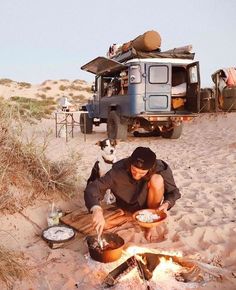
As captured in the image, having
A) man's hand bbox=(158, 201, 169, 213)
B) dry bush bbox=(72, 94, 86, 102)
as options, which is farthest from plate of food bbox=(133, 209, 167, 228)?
dry bush bbox=(72, 94, 86, 102)

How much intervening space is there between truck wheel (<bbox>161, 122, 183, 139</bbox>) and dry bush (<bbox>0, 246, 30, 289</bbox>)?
340 inches

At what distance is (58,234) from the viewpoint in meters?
3.58

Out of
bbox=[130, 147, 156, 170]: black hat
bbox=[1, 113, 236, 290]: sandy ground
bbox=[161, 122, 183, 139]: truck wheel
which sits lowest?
bbox=[1, 113, 236, 290]: sandy ground

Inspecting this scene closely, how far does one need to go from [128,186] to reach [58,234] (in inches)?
33.3

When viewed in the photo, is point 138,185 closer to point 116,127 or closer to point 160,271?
point 160,271

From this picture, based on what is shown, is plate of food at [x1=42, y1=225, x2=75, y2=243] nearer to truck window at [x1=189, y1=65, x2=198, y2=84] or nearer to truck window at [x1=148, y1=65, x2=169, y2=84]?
truck window at [x1=148, y1=65, x2=169, y2=84]

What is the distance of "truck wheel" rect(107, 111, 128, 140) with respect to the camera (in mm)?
10129

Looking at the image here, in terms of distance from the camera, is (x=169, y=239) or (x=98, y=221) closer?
(x=98, y=221)

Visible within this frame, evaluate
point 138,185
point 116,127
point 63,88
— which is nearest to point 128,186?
point 138,185

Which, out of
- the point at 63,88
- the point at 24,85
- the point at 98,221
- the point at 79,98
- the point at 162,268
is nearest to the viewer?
the point at 162,268

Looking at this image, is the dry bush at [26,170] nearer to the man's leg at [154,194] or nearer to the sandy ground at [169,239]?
the sandy ground at [169,239]

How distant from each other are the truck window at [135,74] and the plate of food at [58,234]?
5971 millimetres

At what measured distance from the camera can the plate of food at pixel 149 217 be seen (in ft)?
11.0

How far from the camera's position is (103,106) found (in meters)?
11.5
